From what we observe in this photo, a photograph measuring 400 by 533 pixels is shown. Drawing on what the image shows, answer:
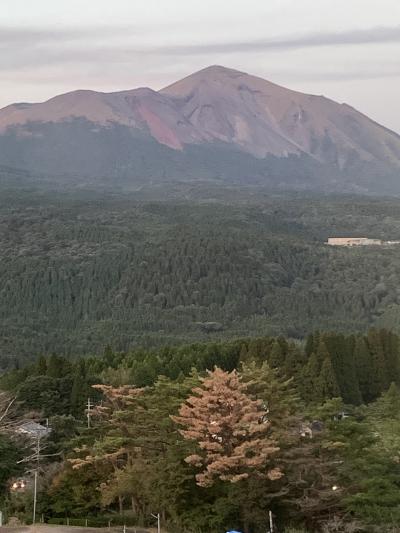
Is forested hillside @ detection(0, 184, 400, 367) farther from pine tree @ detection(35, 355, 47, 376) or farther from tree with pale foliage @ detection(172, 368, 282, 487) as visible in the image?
tree with pale foliage @ detection(172, 368, 282, 487)

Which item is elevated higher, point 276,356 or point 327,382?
point 276,356

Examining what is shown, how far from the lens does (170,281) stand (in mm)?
119750

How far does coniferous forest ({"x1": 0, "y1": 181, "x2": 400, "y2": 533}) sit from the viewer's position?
35469 millimetres

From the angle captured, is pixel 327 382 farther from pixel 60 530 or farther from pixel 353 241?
pixel 353 241

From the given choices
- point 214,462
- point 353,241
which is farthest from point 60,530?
point 353,241

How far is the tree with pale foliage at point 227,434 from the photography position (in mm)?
34875

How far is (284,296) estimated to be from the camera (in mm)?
116062

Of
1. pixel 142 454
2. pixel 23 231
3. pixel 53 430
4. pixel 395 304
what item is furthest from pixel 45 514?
pixel 23 231

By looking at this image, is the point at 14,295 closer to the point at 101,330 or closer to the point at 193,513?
A: the point at 101,330

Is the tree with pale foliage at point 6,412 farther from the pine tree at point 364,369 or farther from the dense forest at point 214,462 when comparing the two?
the pine tree at point 364,369

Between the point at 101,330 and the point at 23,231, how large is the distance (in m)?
50.3

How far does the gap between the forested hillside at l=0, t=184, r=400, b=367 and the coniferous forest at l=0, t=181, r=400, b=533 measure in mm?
308

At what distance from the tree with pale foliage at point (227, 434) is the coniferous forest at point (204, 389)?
0.05 meters

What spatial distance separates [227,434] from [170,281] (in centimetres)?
8418
